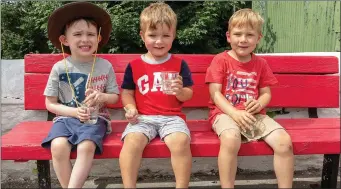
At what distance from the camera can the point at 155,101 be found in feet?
9.50

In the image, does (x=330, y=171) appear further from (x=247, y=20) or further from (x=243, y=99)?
(x=247, y=20)

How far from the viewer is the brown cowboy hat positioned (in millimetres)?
2834

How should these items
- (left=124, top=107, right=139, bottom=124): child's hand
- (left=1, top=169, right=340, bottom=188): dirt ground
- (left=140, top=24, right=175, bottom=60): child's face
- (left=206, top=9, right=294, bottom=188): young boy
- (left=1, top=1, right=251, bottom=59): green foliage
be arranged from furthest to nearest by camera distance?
(left=1, top=1, right=251, bottom=59): green foliage → (left=1, top=169, right=340, bottom=188): dirt ground → (left=140, top=24, right=175, bottom=60): child's face → (left=124, top=107, right=139, bottom=124): child's hand → (left=206, top=9, right=294, bottom=188): young boy

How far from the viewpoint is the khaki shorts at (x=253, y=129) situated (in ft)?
8.93

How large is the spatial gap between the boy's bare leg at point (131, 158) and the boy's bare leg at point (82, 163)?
0.62 ft

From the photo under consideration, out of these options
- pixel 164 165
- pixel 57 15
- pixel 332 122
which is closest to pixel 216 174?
pixel 164 165

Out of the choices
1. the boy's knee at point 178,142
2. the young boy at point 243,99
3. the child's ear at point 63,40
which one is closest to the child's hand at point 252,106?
the young boy at point 243,99

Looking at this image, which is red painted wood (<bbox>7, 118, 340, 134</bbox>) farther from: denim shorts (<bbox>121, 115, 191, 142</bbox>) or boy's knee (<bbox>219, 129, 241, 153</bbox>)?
boy's knee (<bbox>219, 129, 241, 153</bbox>)

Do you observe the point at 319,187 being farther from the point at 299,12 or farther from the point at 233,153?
the point at 299,12

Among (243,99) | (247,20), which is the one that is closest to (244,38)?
(247,20)

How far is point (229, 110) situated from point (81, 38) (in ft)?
3.57

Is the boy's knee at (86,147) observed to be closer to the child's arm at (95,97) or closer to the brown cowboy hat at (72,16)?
the child's arm at (95,97)

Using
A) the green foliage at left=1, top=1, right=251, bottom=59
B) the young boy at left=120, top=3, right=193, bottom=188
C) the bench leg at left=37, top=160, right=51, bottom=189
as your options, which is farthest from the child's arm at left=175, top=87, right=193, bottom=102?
the green foliage at left=1, top=1, right=251, bottom=59

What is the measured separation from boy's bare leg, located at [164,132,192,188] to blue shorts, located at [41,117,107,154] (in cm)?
42
